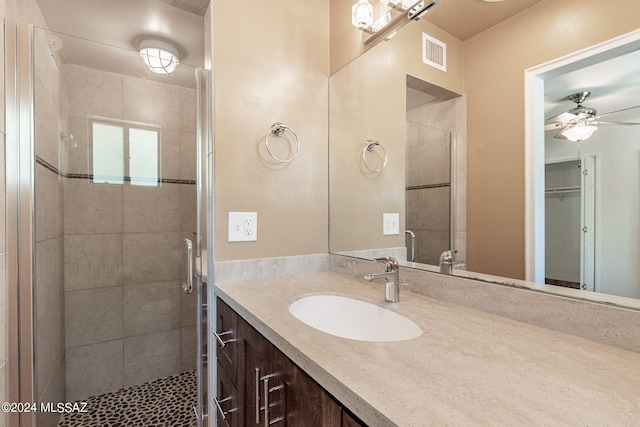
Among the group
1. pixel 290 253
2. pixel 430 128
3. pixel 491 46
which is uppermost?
pixel 491 46

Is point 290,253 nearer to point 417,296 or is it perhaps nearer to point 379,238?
point 379,238

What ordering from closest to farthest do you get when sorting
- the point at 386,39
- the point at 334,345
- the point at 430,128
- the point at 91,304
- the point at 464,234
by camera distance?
the point at 334,345
the point at 464,234
the point at 430,128
the point at 386,39
the point at 91,304

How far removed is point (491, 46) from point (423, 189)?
0.53 meters

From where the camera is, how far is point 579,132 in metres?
0.74

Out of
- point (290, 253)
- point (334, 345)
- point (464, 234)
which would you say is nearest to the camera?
point (334, 345)

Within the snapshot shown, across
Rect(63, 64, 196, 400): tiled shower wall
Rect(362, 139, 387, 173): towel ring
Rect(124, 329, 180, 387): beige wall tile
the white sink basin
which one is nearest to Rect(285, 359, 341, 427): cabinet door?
the white sink basin

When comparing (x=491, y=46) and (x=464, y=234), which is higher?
(x=491, y=46)

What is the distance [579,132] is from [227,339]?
1290 mm

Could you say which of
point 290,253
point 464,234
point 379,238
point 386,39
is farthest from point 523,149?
point 290,253

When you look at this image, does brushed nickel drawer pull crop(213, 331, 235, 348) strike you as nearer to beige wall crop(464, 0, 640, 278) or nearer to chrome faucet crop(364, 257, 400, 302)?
chrome faucet crop(364, 257, 400, 302)

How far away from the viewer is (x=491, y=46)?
3.13ft

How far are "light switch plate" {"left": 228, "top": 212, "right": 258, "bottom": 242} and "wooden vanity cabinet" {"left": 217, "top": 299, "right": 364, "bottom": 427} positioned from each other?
1.06ft

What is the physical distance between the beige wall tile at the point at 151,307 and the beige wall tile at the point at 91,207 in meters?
0.46

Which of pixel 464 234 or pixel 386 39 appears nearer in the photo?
pixel 464 234
